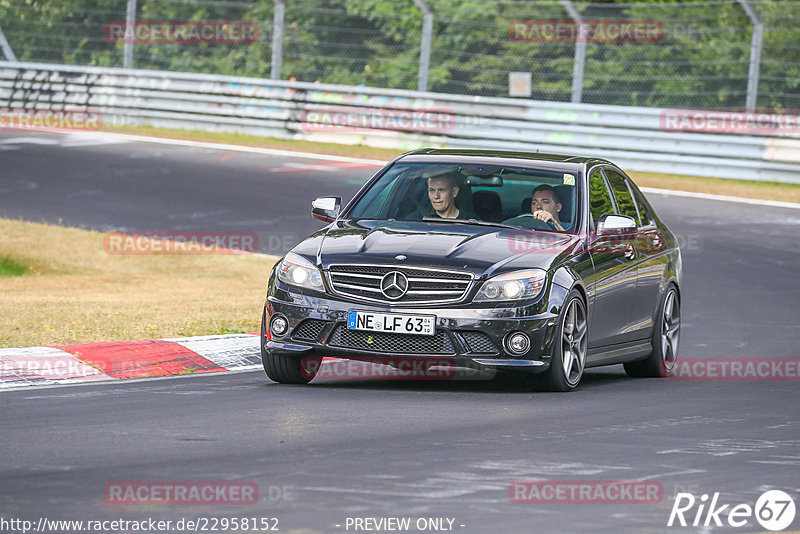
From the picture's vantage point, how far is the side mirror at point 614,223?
10344mm

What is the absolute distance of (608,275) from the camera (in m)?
10.4

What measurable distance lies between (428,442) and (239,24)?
23020 millimetres

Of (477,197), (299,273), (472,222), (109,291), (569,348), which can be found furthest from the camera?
(109,291)

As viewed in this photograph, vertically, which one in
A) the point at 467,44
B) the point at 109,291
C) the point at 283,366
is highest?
the point at 467,44

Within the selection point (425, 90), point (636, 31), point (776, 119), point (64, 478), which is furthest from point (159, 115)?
point (64, 478)

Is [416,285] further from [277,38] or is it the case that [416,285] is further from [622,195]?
[277,38]

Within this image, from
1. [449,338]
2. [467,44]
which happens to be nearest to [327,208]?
[449,338]

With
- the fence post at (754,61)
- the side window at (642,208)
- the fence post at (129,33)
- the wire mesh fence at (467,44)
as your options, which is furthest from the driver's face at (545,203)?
the fence post at (129,33)

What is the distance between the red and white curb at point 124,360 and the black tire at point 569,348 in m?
2.44

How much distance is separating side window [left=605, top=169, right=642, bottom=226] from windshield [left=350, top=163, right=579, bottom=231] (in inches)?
30.2

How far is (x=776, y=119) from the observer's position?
23875 mm

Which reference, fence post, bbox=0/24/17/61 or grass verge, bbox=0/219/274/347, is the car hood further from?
fence post, bbox=0/24/17/61

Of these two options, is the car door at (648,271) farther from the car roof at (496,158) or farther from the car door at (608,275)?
the car roof at (496,158)

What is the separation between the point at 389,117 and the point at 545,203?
57.2ft
